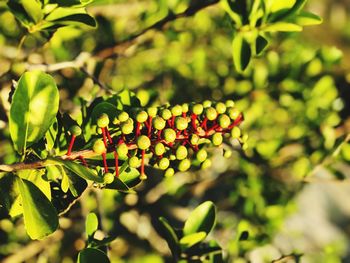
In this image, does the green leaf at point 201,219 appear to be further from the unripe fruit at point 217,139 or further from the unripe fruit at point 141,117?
the unripe fruit at point 141,117

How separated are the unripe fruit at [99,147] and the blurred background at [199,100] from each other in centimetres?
48

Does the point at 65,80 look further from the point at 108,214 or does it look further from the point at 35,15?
the point at 35,15

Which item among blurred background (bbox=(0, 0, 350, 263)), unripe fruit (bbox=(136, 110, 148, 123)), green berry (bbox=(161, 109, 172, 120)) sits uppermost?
unripe fruit (bbox=(136, 110, 148, 123))

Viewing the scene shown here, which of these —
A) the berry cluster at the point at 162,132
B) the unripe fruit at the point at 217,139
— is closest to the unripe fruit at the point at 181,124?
the berry cluster at the point at 162,132

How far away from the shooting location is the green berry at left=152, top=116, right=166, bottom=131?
106 centimetres

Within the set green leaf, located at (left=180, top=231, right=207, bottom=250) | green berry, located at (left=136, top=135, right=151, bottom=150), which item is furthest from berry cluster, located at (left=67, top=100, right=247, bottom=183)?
green leaf, located at (left=180, top=231, right=207, bottom=250)

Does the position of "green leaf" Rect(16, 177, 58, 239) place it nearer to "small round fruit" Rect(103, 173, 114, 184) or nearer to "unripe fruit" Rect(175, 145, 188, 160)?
"small round fruit" Rect(103, 173, 114, 184)

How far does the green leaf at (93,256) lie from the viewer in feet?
3.62

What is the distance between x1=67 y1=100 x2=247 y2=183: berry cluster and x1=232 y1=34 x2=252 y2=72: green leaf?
0.75ft

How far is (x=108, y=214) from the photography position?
2.19 m

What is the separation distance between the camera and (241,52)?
140 centimetres

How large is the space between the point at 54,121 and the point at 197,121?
398 mm

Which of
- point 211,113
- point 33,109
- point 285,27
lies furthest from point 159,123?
point 285,27

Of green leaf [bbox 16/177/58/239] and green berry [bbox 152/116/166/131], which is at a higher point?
green berry [bbox 152/116/166/131]
